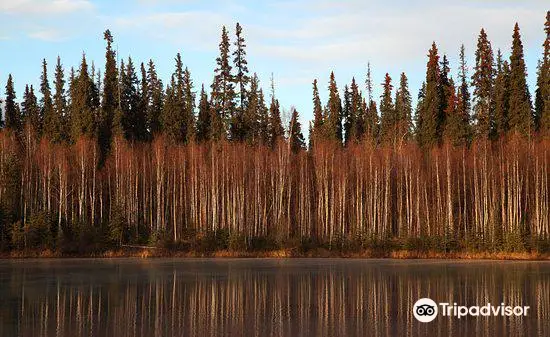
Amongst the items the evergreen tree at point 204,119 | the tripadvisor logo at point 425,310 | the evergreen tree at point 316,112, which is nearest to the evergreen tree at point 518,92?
the evergreen tree at point 316,112

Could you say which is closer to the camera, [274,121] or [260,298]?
[260,298]

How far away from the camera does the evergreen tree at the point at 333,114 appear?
85.8 metres

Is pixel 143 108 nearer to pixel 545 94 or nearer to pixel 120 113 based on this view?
pixel 120 113

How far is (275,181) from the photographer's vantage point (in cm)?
6469

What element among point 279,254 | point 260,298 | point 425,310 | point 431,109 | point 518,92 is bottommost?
point 279,254

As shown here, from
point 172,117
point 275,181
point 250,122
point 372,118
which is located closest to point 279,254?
point 275,181

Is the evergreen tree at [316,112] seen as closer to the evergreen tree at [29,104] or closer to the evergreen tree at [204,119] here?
the evergreen tree at [204,119]

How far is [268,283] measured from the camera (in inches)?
1270

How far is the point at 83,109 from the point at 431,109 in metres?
40.3

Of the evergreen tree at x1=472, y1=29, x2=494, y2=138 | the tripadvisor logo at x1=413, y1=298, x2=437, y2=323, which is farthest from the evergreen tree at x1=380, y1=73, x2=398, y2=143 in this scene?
the tripadvisor logo at x1=413, y1=298, x2=437, y2=323

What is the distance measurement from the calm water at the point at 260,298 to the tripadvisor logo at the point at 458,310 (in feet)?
1.48

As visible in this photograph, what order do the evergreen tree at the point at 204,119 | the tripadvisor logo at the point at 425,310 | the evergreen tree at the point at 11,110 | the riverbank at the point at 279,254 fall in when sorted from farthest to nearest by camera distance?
the evergreen tree at the point at 11,110 → the evergreen tree at the point at 204,119 → the riverbank at the point at 279,254 → the tripadvisor logo at the point at 425,310

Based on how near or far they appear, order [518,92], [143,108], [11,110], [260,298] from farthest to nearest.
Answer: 1. [11,110]
2. [143,108]
3. [518,92]
4. [260,298]

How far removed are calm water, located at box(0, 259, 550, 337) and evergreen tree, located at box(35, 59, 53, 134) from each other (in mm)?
46100
